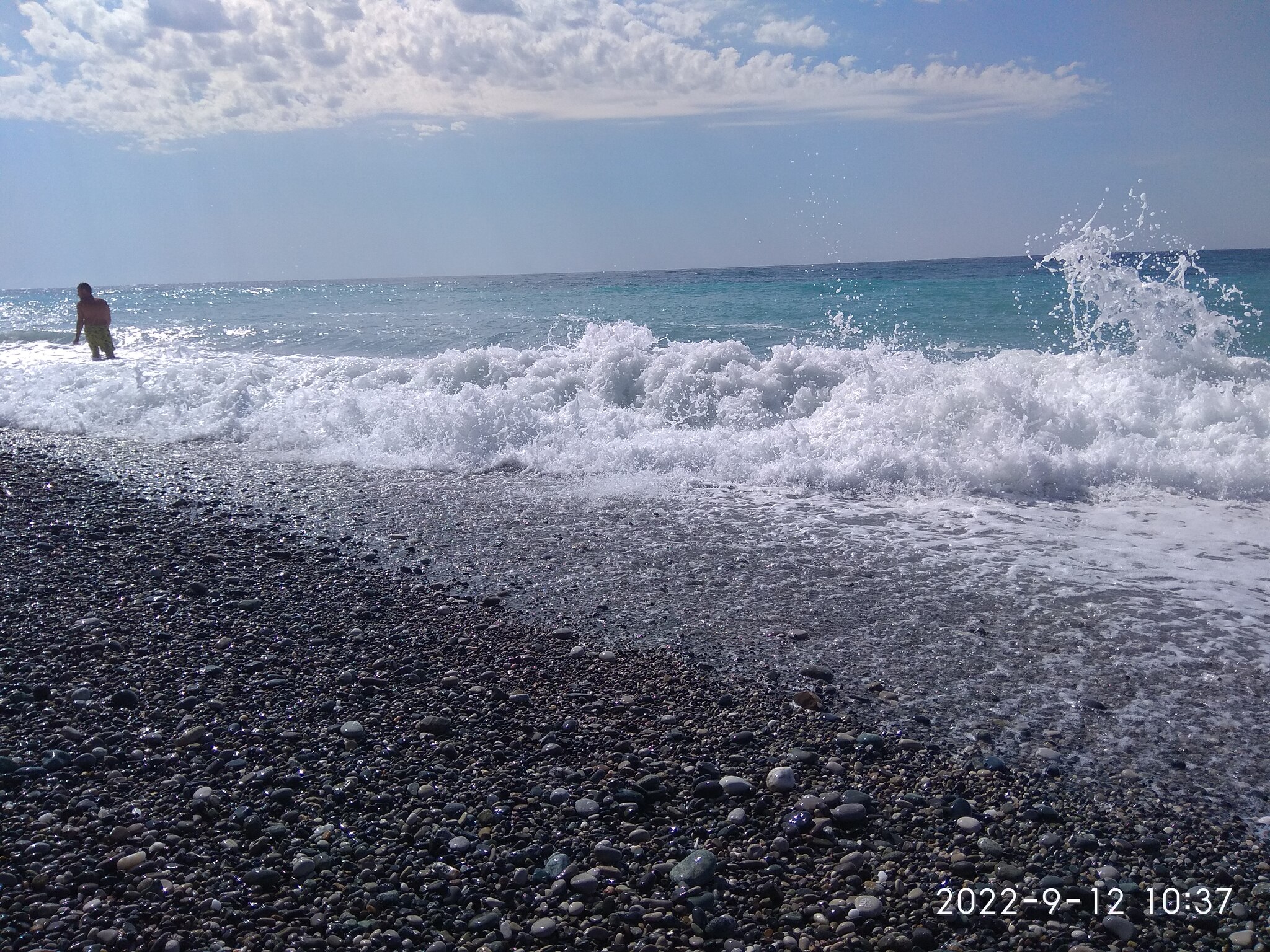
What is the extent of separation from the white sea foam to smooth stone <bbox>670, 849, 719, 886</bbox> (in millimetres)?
4739

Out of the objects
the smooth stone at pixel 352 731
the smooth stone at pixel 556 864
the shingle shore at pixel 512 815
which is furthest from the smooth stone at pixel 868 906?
the smooth stone at pixel 352 731

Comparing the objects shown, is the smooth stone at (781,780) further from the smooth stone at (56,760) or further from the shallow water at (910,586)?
the smooth stone at (56,760)

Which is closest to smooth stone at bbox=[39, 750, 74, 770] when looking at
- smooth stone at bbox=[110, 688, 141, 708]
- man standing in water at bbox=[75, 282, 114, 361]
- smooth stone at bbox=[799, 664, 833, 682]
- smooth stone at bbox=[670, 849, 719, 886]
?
smooth stone at bbox=[110, 688, 141, 708]

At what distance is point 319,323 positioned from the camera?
24453 millimetres

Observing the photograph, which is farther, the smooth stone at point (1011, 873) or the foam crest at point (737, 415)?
the foam crest at point (737, 415)

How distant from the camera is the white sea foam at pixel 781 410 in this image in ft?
23.4

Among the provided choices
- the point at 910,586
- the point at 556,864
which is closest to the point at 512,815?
the point at 556,864

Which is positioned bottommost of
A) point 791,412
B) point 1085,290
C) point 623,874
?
point 623,874

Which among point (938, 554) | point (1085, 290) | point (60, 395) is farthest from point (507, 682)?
point (60, 395)

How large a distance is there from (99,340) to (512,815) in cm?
1601

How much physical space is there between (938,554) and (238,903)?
4313mm

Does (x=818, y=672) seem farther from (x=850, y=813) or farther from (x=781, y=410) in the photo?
(x=781, y=410)

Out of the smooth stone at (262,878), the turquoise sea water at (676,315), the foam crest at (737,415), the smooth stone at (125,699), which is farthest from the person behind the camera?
the turquoise sea water at (676,315)

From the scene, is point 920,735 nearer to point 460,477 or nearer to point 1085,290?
point 460,477
